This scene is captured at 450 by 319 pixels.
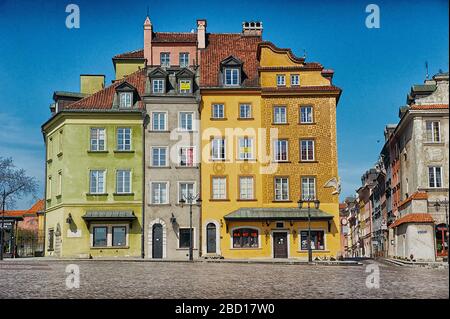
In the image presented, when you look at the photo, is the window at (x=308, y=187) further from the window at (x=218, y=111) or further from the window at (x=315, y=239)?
the window at (x=218, y=111)

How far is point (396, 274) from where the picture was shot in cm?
1197

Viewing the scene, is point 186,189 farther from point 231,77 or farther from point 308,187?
point 308,187

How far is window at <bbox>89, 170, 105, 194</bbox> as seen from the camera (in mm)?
37969

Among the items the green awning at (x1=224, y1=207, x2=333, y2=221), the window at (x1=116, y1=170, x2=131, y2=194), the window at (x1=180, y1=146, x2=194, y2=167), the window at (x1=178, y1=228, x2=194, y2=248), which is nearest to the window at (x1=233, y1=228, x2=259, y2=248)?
the green awning at (x1=224, y1=207, x2=333, y2=221)

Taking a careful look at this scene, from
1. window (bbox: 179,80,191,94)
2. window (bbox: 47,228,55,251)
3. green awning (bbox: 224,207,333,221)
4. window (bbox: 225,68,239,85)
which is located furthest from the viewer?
window (bbox: 179,80,191,94)

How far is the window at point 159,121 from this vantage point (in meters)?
39.2

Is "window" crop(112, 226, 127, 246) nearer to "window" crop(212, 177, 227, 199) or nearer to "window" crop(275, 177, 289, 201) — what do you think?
"window" crop(212, 177, 227, 199)

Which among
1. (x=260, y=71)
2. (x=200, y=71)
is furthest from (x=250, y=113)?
(x=200, y=71)

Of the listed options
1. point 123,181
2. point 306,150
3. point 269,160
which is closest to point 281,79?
point 306,150

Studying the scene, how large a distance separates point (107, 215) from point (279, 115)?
34.7ft

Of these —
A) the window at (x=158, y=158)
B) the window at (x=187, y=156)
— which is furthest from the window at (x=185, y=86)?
the window at (x=158, y=158)

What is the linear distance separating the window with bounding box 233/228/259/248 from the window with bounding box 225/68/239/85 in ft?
26.6

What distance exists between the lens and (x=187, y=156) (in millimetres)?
39000
